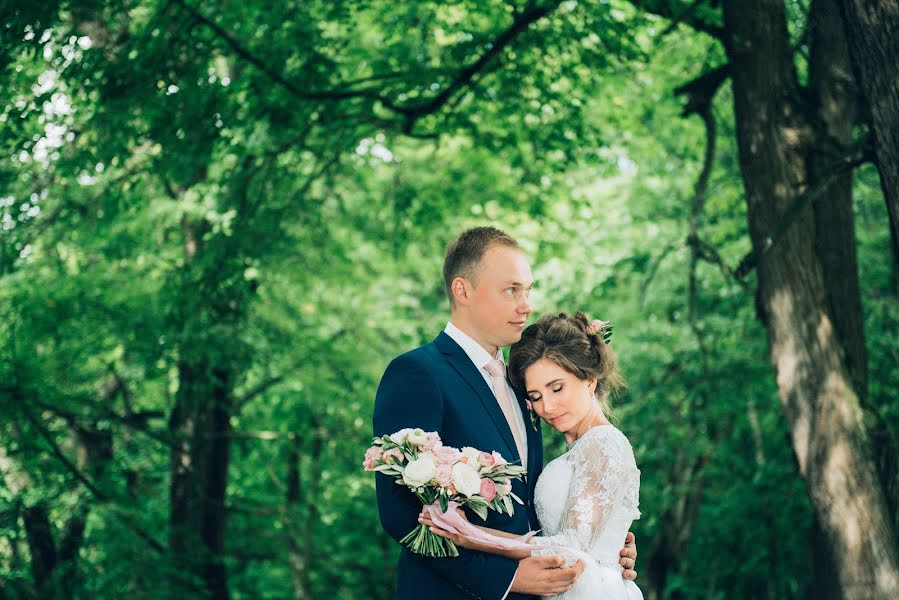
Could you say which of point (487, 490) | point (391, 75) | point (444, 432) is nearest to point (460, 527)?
point (487, 490)

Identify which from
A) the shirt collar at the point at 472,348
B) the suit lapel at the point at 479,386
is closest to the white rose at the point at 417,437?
the suit lapel at the point at 479,386

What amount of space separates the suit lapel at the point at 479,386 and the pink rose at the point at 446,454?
0.46 meters

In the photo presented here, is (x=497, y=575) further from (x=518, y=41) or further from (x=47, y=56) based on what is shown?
(x=47, y=56)

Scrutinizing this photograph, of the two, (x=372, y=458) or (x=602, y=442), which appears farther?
(x=602, y=442)

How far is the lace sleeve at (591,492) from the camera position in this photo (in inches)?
142

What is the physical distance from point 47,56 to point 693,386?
7110mm

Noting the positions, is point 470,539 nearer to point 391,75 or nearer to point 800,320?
point 800,320

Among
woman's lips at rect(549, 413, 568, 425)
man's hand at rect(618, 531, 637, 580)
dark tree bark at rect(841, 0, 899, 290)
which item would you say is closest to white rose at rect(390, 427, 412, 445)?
woman's lips at rect(549, 413, 568, 425)

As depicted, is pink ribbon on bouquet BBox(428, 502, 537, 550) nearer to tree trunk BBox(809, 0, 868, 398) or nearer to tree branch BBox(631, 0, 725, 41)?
tree trunk BBox(809, 0, 868, 398)

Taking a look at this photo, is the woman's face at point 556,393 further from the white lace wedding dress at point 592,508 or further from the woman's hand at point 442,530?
the woman's hand at point 442,530

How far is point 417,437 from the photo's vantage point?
3.17 metres

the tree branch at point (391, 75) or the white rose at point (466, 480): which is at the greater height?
the tree branch at point (391, 75)

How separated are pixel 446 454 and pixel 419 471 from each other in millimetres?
126

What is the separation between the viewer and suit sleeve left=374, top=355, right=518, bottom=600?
3.27m
